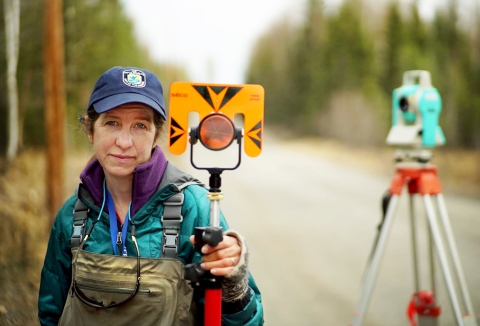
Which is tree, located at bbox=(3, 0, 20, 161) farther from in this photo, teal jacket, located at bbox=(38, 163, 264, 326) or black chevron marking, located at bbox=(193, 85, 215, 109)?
black chevron marking, located at bbox=(193, 85, 215, 109)

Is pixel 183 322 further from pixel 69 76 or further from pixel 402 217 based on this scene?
pixel 69 76

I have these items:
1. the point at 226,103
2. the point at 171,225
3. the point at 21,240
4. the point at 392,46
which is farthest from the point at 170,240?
the point at 392,46

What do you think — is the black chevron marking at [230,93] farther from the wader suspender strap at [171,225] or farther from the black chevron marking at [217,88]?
the wader suspender strap at [171,225]

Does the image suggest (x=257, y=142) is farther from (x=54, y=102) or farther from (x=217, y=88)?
(x=54, y=102)

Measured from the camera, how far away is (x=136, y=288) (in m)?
1.43

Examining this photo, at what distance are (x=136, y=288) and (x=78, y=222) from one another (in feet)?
1.07

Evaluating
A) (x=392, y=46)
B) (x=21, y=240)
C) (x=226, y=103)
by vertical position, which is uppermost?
(x=392, y=46)

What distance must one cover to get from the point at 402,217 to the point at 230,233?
6859 mm

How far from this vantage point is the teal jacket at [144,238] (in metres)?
1.49

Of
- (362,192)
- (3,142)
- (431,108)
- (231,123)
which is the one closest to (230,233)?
(231,123)

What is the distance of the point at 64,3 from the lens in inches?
400

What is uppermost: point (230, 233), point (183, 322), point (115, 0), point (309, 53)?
point (309, 53)

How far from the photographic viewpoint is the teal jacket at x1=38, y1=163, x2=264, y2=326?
1491mm

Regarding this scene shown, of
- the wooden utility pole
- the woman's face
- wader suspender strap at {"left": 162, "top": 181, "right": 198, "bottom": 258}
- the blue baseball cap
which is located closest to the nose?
the woman's face
